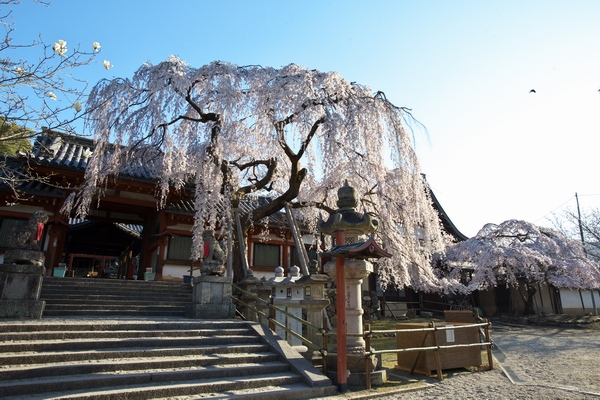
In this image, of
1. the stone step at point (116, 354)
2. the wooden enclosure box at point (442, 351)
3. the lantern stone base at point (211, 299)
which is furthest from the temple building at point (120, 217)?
the wooden enclosure box at point (442, 351)

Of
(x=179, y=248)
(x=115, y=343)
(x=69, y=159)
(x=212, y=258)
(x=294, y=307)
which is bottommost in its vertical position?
(x=115, y=343)

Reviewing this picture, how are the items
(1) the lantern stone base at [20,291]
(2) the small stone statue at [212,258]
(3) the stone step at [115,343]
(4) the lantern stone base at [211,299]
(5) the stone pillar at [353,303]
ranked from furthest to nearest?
1. (2) the small stone statue at [212,258]
2. (4) the lantern stone base at [211,299]
3. (1) the lantern stone base at [20,291]
4. (5) the stone pillar at [353,303]
5. (3) the stone step at [115,343]

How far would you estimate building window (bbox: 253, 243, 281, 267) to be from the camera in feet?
63.9

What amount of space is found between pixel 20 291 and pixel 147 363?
421cm

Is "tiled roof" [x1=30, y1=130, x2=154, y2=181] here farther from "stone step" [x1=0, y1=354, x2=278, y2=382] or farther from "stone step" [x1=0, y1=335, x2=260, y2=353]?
"stone step" [x1=0, y1=354, x2=278, y2=382]

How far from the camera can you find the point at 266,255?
19766mm

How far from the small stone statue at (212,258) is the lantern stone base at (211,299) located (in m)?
0.16

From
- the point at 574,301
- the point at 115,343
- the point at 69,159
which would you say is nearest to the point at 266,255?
the point at 69,159

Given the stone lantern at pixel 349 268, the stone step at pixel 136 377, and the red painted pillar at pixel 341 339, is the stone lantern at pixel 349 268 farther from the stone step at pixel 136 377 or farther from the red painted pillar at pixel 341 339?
the stone step at pixel 136 377

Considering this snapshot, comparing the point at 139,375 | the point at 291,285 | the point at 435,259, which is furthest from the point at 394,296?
the point at 139,375

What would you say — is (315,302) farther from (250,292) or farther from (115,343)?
(115,343)

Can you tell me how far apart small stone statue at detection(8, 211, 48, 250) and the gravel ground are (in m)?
8.52

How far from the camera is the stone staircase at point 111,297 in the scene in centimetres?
966

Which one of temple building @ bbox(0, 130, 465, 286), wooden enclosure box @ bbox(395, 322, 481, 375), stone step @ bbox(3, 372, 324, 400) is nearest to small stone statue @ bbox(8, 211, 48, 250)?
temple building @ bbox(0, 130, 465, 286)
